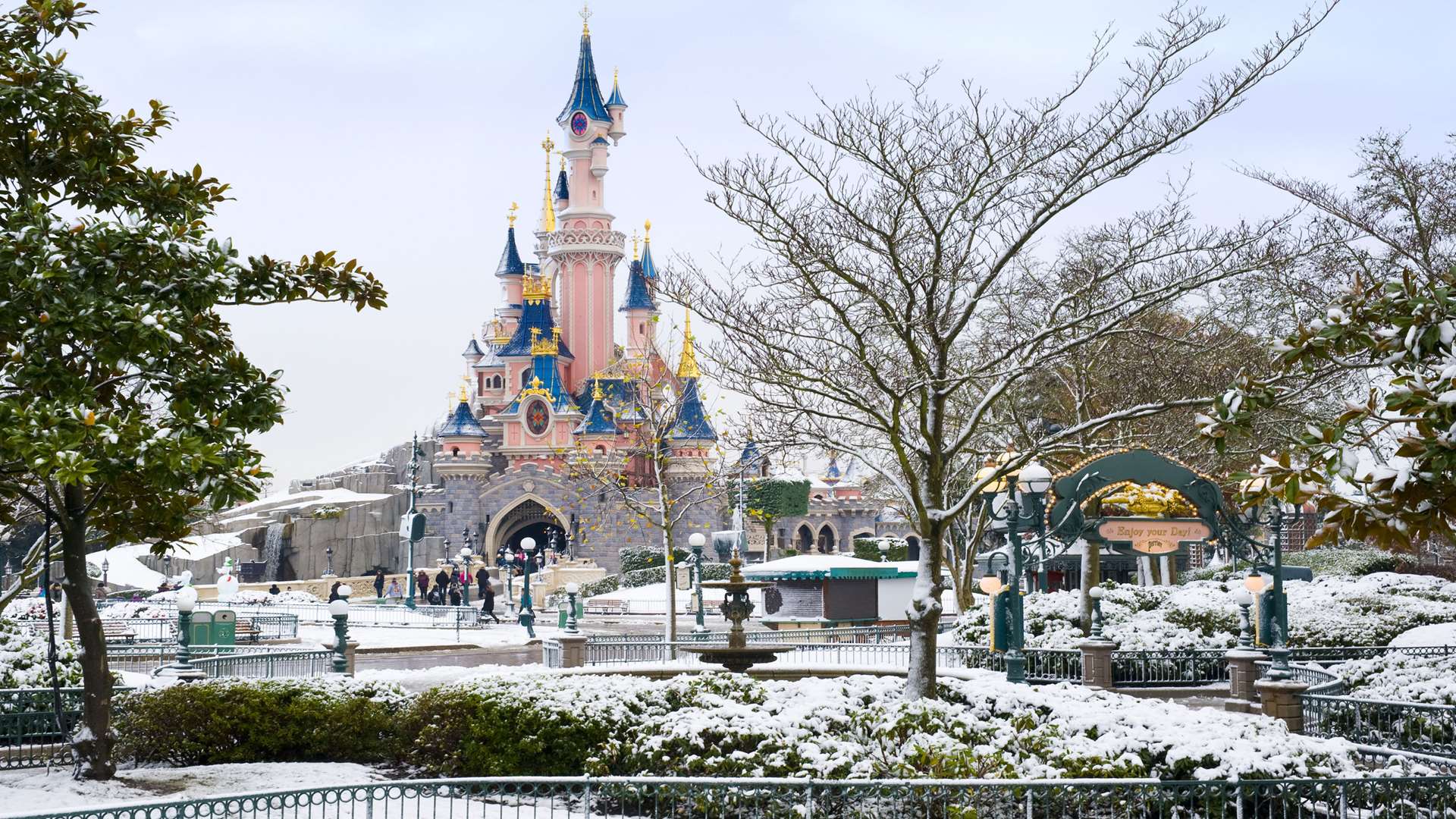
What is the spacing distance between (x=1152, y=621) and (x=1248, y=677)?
4.38m

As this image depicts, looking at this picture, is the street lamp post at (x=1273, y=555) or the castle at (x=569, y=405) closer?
the street lamp post at (x=1273, y=555)

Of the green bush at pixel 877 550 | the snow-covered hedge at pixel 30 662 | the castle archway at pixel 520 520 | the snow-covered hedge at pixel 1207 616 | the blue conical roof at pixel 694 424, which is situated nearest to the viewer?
the snow-covered hedge at pixel 30 662

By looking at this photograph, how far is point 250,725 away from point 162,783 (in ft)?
5.52

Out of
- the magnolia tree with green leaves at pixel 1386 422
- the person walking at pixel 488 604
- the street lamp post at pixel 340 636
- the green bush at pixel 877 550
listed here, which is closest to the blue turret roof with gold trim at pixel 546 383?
the green bush at pixel 877 550

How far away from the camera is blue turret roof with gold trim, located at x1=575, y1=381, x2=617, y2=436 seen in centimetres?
7512

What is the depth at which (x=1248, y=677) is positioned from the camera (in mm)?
19906

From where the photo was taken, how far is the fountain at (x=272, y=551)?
80.3 metres

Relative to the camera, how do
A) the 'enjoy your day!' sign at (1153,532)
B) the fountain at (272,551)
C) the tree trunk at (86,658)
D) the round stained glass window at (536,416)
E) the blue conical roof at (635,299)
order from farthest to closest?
Result: the blue conical roof at (635,299)
the fountain at (272,551)
the round stained glass window at (536,416)
the 'enjoy your day!' sign at (1153,532)
the tree trunk at (86,658)

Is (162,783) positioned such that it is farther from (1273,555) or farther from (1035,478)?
(1273,555)

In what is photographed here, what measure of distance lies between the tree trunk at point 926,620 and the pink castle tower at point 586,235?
6453 centimetres

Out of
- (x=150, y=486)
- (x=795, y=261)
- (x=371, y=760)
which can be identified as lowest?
(x=371, y=760)

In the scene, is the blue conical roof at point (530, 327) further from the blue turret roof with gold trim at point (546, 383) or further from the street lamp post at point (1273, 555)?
the street lamp post at point (1273, 555)

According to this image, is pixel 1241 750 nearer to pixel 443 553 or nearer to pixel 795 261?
pixel 795 261

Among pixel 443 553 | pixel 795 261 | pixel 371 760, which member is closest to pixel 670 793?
pixel 371 760
